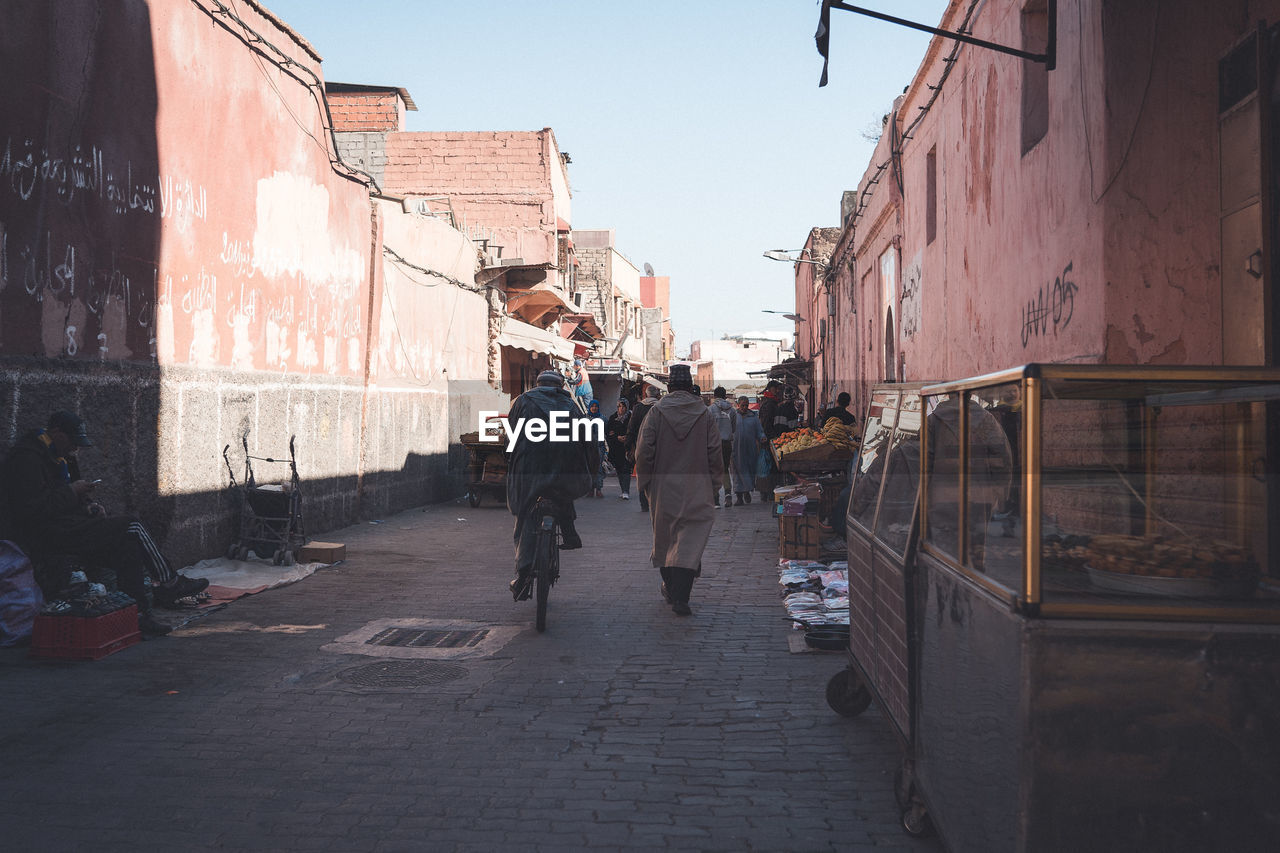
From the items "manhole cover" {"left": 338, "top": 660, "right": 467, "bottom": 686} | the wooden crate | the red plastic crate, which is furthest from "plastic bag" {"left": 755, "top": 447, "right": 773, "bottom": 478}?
the red plastic crate

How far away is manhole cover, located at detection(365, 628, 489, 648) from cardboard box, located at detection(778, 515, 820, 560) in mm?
3983

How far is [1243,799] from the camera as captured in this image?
242 cm

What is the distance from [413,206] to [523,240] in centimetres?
1369

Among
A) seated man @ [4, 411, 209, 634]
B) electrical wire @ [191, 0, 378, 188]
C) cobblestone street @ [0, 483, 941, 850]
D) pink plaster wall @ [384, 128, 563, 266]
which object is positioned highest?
pink plaster wall @ [384, 128, 563, 266]

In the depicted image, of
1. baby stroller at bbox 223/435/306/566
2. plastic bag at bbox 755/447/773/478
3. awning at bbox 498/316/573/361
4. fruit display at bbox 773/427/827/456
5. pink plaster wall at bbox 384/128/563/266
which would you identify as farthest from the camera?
pink plaster wall at bbox 384/128/563/266

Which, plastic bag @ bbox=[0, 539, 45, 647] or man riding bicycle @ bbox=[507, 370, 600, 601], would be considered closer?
plastic bag @ bbox=[0, 539, 45, 647]

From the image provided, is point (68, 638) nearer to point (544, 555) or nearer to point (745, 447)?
point (544, 555)

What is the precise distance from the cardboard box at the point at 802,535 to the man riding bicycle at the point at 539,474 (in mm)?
3113

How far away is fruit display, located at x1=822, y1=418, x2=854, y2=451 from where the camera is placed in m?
10.9

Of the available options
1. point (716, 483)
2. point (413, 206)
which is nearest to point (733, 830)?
point (716, 483)

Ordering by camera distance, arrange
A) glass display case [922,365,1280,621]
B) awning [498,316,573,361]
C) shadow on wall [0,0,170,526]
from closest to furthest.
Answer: glass display case [922,365,1280,621]
shadow on wall [0,0,170,526]
awning [498,316,573,361]

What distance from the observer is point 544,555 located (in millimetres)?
6965

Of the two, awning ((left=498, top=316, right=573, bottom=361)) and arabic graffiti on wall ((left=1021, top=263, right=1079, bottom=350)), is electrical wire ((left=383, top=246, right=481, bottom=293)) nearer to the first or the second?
awning ((left=498, top=316, right=573, bottom=361))

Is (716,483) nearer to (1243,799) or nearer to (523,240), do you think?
(1243,799)
